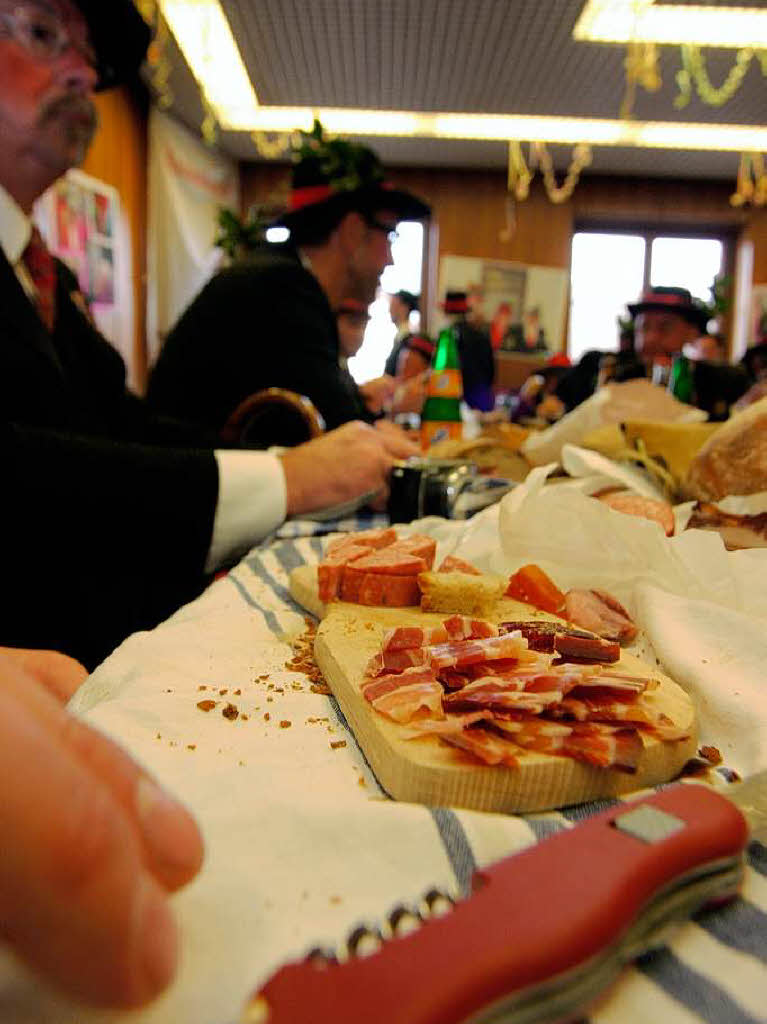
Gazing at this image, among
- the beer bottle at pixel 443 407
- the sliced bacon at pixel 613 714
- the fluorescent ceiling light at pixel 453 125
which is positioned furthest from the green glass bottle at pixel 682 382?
the fluorescent ceiling light at pixel 453 125

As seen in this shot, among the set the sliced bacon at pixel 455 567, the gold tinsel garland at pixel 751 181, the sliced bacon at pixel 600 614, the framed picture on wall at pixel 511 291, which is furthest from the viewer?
the framed picture on wall at pixel 511 291

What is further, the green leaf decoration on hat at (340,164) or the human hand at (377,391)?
the human hand at (377,391)

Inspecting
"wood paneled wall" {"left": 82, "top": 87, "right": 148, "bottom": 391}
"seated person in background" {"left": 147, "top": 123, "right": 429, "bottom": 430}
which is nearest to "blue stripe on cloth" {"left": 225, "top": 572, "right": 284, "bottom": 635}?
"seated person in background" {"left": 147, "top": 123, "right": 429, "bottom": 430}

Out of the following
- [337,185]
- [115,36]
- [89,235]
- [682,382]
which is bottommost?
[682,382]

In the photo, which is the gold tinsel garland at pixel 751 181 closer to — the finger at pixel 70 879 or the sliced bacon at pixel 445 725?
the sliced bacon at pixel 445 725

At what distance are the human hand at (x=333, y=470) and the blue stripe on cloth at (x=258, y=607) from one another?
34cm

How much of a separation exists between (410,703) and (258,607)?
0.33 m

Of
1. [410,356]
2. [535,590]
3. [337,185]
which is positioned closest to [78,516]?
[535,590]

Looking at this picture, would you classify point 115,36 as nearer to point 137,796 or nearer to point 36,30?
point 36,30

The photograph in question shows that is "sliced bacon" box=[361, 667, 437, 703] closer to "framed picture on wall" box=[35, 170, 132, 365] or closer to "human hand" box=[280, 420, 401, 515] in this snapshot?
"human hand" box=[280, 420, 401, 515]

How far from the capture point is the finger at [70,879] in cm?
20

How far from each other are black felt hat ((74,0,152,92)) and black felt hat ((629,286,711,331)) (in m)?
3.09

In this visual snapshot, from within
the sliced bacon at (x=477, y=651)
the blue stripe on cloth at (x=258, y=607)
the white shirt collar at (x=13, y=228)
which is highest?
the white shirt collar at (x=13, y=228)

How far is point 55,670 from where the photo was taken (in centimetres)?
53
